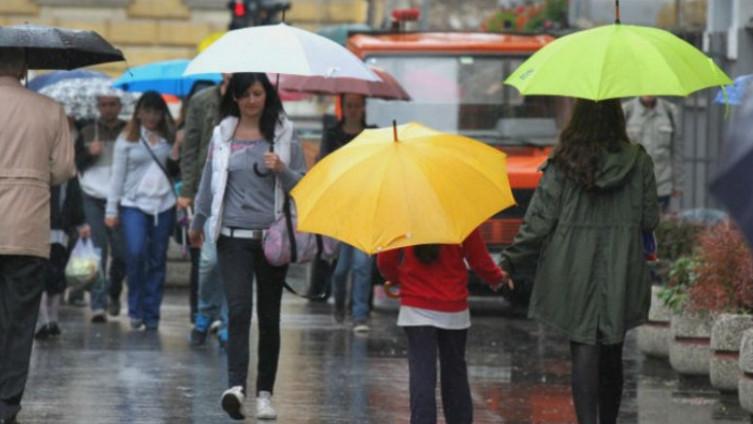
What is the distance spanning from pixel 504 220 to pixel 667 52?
26.9ft

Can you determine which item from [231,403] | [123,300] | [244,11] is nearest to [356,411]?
[231,403]

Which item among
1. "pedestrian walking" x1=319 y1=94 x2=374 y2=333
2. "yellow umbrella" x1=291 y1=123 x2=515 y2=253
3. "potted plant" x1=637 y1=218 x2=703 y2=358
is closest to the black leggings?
"yellow umbrella" x1=291 y1=123 x2=515 y2=253

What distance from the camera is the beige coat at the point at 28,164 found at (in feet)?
32.8

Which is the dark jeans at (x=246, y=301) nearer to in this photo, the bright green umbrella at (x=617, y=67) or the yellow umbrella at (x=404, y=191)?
the yellow umbrella at (x=404, y=191)

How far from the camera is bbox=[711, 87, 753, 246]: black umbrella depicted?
571 cm

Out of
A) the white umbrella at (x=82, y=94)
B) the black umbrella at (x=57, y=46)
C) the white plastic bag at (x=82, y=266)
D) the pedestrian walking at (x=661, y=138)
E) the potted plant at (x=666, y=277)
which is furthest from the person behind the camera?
the pedestrian walking at (x=661, y=138)

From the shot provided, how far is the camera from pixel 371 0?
35.2 m

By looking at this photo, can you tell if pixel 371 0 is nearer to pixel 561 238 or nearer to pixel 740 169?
pixel 561 238

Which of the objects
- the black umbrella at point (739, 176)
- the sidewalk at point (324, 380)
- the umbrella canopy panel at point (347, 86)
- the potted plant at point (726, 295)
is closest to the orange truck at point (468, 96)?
the umbrella canopy panel at point (347, 86)

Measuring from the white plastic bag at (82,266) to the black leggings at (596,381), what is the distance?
7840 millimetres

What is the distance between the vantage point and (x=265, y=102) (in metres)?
10.8

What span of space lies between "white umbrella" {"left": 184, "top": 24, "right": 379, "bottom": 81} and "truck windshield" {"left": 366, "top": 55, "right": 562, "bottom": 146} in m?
6.59

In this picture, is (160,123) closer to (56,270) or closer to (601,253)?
(56,270)

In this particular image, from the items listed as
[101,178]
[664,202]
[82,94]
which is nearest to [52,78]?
[82,94]
